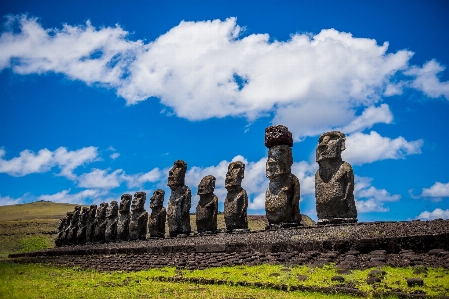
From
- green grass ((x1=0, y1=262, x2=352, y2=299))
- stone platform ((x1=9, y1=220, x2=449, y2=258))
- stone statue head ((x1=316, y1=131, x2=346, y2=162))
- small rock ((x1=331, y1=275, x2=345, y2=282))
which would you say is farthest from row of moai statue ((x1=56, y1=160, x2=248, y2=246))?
small rock ((x1=331, y1=275, x2=345, y2=282))

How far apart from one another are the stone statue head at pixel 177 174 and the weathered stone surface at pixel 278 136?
669 cm

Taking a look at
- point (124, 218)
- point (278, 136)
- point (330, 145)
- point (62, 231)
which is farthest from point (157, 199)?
point (62, 231)

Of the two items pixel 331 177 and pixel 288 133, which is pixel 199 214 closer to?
pixel 288 133

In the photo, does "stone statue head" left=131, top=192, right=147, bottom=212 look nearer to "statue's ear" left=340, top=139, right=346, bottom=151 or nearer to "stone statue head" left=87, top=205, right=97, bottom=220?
"stone statue head" left=87, top=205, right=97, bottom=220

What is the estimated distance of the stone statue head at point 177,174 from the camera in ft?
68.2

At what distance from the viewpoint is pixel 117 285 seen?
31.0ft

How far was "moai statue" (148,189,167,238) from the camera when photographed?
2195 centimetres

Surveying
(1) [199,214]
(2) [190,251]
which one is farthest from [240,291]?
(1) [199,214]

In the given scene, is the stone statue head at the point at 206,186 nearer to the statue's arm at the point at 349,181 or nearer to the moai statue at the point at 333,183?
the moai statue at the point at 333,183

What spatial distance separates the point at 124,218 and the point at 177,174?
5.95m

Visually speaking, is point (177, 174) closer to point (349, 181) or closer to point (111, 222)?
point (111, 222)

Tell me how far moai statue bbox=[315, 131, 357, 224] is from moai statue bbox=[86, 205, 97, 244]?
18339 millimetres

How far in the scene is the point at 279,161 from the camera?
49.7 ft

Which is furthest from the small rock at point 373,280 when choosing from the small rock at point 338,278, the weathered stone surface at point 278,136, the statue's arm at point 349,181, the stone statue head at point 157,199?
the stone statue head at point 157,199
